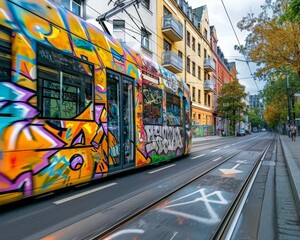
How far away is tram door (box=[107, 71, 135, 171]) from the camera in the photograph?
6656 millimetres

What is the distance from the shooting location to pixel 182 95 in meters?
11.8

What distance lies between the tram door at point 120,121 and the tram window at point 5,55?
265 cm

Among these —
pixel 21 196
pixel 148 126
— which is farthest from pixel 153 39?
pixel 21 196

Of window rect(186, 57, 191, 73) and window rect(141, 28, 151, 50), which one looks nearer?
window rect(141, 28, 151, 50)

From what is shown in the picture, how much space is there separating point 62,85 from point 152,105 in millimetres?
4032

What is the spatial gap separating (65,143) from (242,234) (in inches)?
133

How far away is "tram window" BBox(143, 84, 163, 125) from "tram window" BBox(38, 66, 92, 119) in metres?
2.70

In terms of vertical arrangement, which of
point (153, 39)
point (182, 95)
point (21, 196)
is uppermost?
point (153, 39)

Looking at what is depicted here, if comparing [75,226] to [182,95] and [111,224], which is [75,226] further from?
[182,95]

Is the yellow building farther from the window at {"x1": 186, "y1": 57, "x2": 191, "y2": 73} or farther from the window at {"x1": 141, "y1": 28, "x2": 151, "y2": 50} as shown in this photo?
the window at {"x1": 141, "y1": 28, "x2": 151, "y2": 50}

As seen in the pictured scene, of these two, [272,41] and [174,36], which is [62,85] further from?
[174,36]

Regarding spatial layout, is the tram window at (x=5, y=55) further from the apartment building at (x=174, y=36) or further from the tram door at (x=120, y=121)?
the apartment building at (x=174, y=36)

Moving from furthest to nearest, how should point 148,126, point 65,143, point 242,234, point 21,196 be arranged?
point 148,126, point 65,143, point 21,196, point 242,234

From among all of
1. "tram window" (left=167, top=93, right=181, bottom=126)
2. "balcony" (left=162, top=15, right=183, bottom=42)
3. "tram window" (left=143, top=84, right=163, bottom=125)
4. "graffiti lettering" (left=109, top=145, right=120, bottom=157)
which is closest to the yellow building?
"balcony" (left=162, top=15, right=183, bottom=42)
